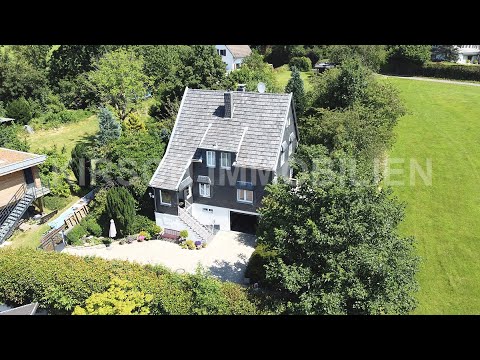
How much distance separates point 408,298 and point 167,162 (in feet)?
65.9

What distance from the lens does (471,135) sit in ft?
149

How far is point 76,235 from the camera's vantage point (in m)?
29.1

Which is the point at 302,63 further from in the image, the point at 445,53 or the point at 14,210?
the point at 14,210

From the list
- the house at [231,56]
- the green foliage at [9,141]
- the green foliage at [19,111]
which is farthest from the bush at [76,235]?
the house at [231,56]

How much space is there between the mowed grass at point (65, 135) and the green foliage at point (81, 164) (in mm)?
8070

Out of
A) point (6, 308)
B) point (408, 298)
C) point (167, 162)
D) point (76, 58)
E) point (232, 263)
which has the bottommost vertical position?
point (232, 263)

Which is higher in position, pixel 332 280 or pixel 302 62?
pixel 302 62

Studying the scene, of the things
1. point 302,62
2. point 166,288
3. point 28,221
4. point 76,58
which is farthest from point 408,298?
point 302,62

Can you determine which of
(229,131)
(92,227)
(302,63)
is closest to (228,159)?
(229,131)

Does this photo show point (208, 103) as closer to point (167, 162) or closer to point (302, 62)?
point (167, 162)

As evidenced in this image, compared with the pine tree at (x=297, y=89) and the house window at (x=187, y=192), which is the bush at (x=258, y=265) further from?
the pine tree at (x=297, y=89)

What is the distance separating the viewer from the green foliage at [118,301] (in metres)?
18.0

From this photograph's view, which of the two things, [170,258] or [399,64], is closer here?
[170,258]

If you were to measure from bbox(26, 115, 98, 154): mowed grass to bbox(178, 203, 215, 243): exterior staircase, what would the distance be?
18.9 meters
